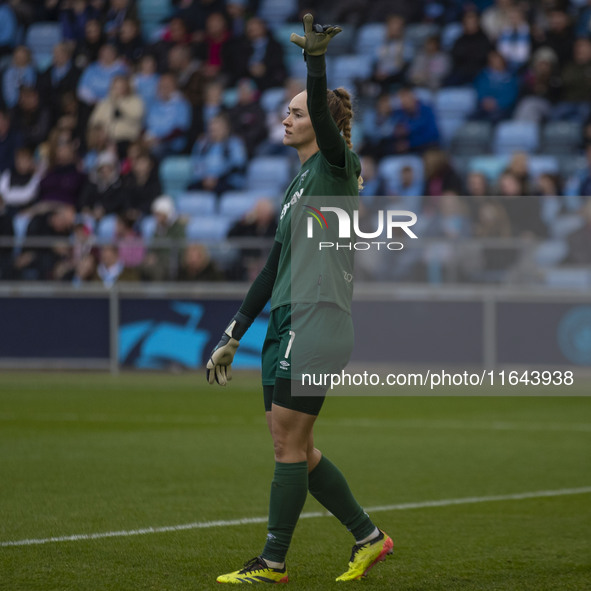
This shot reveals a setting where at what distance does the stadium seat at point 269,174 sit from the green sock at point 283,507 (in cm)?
1387

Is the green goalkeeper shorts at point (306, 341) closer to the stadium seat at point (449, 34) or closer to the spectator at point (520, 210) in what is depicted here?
the spectator at point (520, 210)

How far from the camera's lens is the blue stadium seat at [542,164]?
55.7 feet

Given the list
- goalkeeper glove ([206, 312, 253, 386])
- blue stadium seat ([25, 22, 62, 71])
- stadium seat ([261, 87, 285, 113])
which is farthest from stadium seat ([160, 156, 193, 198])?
goalkeeper glove ([206, 312, 253, 386])

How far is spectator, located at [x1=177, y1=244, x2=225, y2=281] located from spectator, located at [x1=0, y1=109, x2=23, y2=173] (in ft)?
20.3

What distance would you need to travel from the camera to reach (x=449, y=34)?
1986 cm

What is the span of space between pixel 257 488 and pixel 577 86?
12195 mm

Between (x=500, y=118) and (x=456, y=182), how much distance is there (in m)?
2.22

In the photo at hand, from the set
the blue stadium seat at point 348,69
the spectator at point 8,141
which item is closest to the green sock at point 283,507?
the blue stadium seat at point 348,69

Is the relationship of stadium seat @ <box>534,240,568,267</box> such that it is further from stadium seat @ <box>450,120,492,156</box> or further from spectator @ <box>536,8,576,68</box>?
spectator @ <box>536,8,576,68</box>

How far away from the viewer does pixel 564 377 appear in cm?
1523

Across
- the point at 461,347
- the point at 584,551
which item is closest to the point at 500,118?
the point at 461,347

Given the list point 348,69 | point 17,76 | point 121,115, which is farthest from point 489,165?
point 17,76

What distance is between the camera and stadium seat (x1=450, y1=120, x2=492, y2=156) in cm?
1806

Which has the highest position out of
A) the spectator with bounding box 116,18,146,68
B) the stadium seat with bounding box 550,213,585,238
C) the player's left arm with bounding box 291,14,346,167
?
the player's left arm with bounding box 291,14,346,167
